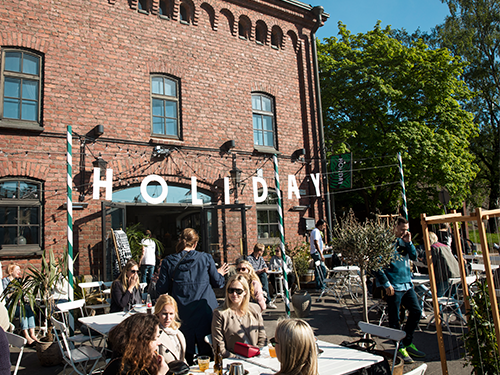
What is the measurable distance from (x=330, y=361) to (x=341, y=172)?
10.7m

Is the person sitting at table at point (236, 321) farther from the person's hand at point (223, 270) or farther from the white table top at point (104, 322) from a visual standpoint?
the white table top at point (104, 322)

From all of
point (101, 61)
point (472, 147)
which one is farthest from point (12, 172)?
point (472, 147)

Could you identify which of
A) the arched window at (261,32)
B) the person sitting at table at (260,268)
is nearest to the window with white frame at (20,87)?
the person sitting at table at (260,268)

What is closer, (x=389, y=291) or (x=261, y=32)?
(x=389, y=291)

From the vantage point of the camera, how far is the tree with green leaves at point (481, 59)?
80.2 feet

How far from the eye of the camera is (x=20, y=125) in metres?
8.76

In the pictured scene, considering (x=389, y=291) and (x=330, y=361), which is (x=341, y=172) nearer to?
(x=389, y=291)

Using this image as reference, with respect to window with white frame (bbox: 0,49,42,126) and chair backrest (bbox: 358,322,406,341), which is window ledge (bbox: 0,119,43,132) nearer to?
window with white frame (bbox: 0,49,42,126)

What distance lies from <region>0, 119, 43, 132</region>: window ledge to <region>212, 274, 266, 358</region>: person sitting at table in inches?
273

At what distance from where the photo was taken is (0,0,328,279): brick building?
29.4 ft

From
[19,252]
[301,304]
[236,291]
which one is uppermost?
[19,252]

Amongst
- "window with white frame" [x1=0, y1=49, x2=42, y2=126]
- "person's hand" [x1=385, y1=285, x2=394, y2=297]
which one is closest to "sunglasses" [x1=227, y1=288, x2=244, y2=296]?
"person's hand" [x1=385, y1=285, x2=394, y2=297]

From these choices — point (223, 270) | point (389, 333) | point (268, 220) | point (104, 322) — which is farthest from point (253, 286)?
point (268, 220)

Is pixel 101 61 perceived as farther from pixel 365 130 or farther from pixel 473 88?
pixel 473 88
